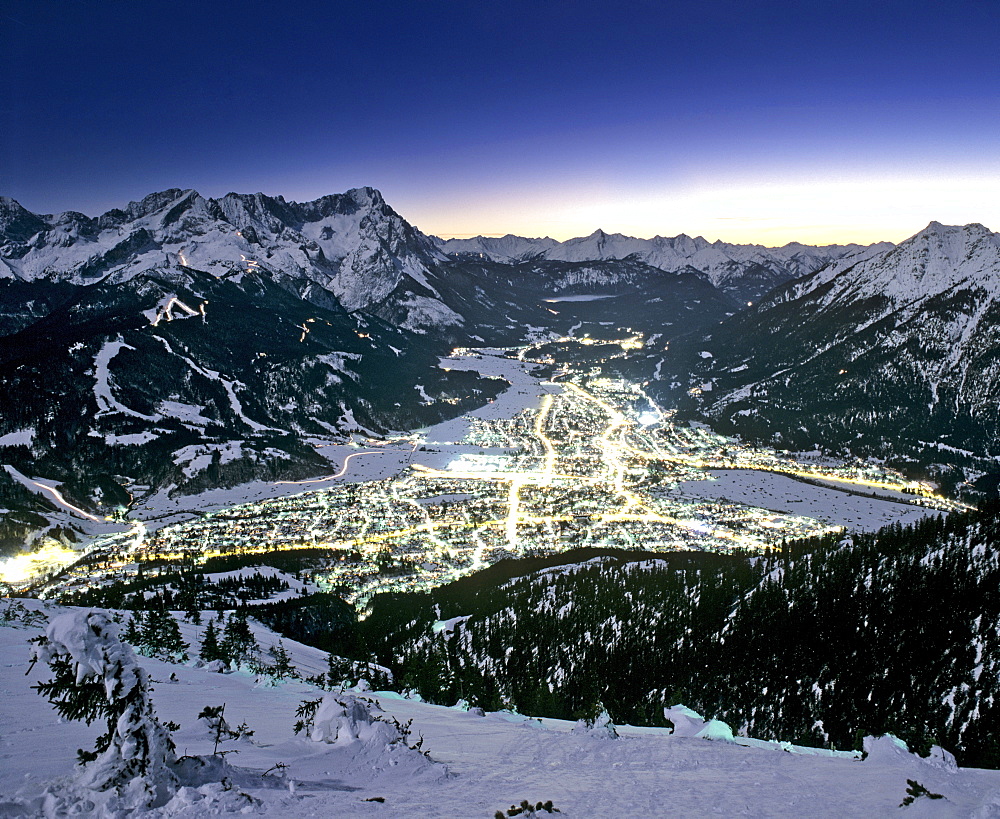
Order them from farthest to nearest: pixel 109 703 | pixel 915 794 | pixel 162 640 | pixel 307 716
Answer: pixel 162 640
pixel 307 716
pixel 915 794
pixel 109 703

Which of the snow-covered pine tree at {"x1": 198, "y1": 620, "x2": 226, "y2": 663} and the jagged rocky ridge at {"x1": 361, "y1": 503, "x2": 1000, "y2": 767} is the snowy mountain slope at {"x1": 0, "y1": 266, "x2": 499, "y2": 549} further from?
the snow-covered pine tree at {"x1": 198, "y1": 620, "x2": 226, "y2": 663}

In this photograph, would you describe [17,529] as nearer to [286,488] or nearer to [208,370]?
[286,488]

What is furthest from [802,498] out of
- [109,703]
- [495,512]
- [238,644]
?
[109,703]

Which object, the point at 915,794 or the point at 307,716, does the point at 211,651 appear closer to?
the point at 307,716

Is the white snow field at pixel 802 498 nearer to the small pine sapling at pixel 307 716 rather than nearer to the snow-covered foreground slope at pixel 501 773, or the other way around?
the snow-covered foreground slope at pixel 501 773

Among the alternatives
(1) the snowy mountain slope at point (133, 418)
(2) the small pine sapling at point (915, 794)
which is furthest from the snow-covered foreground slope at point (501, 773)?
(1) the snowy mountain slope at point (133, 418)

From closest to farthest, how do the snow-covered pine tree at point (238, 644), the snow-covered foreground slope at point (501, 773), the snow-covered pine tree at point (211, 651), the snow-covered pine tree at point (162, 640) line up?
the snow-covered foreground slope at point (501, 773), the snow-covered pine tree at point (162, 640), the snow-covered pine tree at point (211, 651), the snow-covered pine tree at point (238, 644)
